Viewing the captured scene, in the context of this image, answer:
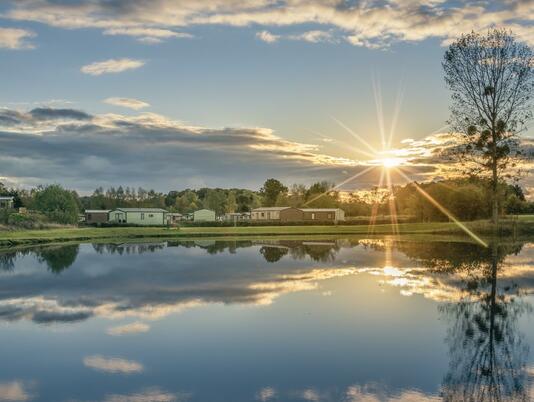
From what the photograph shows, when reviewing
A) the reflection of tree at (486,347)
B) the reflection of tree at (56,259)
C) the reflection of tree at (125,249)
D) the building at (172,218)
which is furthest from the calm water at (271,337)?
the building at (172,218)

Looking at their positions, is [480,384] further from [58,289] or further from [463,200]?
[463,200]

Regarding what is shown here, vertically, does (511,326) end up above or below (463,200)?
below

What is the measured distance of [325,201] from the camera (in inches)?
5527

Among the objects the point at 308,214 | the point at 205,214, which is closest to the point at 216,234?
the point at 308,214

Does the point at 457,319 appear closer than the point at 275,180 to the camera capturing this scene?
Yes

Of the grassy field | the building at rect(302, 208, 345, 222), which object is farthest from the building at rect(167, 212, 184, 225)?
the grassy field

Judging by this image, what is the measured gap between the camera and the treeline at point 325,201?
76.9 metres

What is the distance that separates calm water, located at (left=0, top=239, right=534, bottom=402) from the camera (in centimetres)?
1014

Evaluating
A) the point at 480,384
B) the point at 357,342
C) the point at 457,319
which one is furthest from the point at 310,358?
the point at 457,319

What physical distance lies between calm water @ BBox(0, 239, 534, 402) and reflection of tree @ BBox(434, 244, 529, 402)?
42mm

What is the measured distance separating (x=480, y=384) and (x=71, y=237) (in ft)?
189

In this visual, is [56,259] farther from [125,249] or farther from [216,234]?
[216,234]

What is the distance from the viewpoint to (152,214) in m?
117

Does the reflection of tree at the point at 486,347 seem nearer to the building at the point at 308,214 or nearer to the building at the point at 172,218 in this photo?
the building at the point at 172,218
